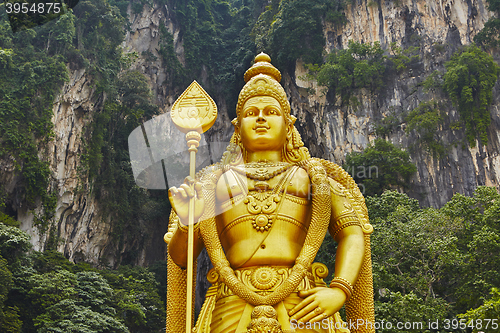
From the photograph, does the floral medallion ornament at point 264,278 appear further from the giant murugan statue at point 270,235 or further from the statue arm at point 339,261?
the statue arm at point 339,261

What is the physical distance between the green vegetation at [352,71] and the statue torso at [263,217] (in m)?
17.6

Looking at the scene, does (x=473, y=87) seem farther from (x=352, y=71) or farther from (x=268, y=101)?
(x=268, y=101)

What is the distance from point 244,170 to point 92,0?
19168 millimetres

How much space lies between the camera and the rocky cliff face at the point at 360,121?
1778cm

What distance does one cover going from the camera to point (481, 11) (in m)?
20.2

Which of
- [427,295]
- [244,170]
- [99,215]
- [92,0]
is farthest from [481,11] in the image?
[244,170]

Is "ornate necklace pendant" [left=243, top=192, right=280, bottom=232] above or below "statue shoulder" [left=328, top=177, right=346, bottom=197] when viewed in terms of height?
below

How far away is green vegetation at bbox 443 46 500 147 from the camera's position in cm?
1783

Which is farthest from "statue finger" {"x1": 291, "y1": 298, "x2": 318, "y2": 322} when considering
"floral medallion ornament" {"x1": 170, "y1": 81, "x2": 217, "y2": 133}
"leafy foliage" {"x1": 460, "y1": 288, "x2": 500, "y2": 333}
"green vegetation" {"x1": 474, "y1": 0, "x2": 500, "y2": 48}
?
"green vegetation" {"x1": 474, "y1": 0, "x2": 500, "y2": 48}

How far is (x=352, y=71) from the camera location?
2102 centimetres

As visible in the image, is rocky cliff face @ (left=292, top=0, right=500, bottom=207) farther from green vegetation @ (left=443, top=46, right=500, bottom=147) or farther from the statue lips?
the statue lips

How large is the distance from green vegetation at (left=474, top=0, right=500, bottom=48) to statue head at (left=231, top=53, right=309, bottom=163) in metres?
18.0

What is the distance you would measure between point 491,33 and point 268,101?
18537 millimetres

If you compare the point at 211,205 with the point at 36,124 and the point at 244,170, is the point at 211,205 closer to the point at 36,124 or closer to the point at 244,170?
the point at 244,170
